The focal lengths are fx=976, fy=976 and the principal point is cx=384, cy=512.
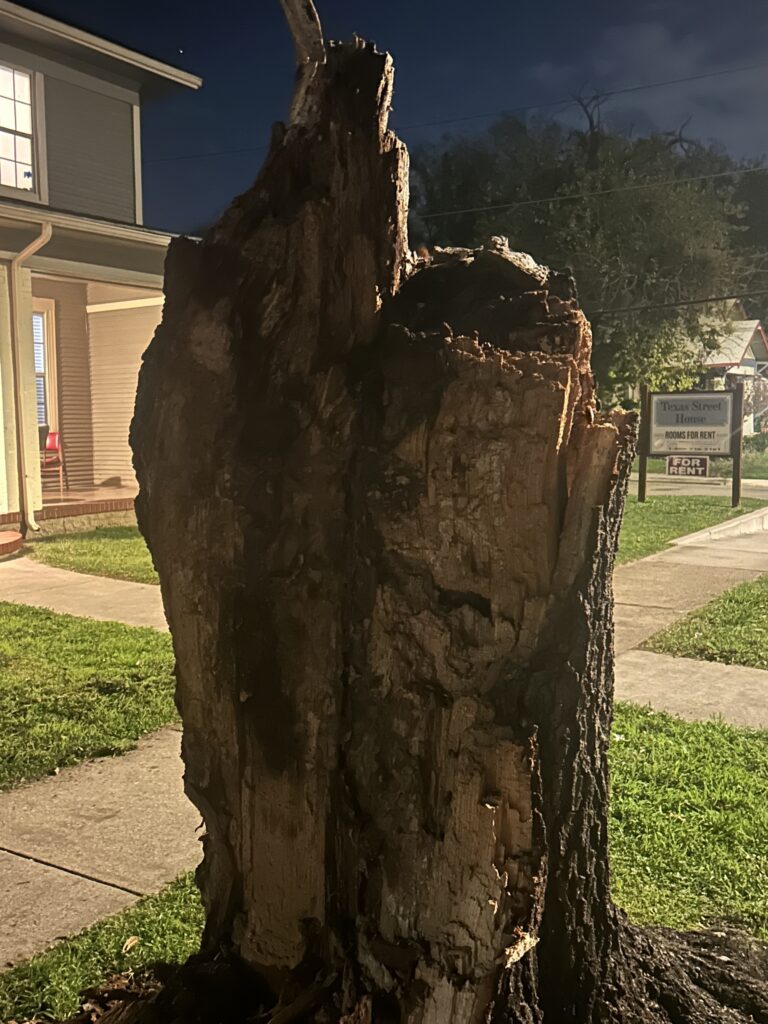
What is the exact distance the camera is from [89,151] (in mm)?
14172

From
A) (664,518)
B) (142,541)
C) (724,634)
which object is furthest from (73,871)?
(664,518)

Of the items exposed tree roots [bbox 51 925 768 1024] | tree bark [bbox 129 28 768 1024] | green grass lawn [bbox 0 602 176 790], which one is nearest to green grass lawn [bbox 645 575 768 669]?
green grass lawn [bbox 0 602 176 790]

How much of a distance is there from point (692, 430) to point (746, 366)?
85.2 feet

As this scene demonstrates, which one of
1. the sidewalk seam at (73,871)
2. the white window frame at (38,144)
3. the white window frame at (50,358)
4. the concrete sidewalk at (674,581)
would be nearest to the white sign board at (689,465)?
the concrete sidewalk at (674,581)

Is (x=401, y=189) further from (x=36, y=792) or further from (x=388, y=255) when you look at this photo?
(x=36, y=792)

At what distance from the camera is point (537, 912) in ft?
5.85

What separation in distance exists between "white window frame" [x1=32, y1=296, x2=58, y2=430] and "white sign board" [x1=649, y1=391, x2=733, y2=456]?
9.83m

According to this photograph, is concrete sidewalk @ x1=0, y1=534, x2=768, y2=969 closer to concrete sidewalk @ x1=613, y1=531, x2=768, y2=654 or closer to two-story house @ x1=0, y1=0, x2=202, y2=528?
concrete sidewalk @ x1=613, y1=531, x2=768, y2=654

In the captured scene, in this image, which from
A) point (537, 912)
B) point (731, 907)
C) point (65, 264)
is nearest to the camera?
point (537, 912)

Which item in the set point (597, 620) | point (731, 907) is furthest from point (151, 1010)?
point (731, 907)

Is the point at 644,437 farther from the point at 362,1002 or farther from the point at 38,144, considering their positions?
the point at 362,1002

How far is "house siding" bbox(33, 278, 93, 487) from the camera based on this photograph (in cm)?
1594

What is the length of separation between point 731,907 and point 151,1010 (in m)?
1.98

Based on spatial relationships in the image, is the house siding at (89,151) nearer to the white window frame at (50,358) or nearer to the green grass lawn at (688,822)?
the white window frame at (50,358)
